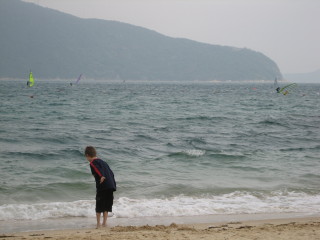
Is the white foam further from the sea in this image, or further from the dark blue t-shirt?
the dark blue t-shirt

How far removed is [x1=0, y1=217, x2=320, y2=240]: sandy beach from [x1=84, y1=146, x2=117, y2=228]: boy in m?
0.38

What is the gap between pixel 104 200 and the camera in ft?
24.6

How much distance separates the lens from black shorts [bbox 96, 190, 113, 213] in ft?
24.5

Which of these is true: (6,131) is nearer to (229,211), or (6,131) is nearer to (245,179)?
(245,179)

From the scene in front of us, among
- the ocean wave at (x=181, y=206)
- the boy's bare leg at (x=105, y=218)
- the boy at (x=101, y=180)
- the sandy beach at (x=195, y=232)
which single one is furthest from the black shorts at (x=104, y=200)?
the ocean wave at (x=181, y=206)

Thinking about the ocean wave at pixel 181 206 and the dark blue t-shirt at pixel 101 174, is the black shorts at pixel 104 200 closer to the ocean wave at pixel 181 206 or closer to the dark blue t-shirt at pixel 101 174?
the dark blue t-shirt at pixel 101 174

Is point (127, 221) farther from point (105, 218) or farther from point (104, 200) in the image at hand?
point (104, 200)

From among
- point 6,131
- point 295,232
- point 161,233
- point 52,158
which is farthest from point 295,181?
point 6,131

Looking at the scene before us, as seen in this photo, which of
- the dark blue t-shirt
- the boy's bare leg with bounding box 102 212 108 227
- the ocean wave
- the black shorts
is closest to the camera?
the dark blue t-shirt

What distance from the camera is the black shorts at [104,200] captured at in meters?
7.46

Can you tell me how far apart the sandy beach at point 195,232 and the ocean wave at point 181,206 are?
3.80ft

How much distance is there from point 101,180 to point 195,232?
165cm

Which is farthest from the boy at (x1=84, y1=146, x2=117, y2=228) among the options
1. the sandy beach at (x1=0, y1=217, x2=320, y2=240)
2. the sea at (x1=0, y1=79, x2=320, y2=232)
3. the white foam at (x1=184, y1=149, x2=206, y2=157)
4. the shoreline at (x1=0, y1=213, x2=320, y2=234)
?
the white foam at (x1=184, y1=149, x2=206, y2=157)

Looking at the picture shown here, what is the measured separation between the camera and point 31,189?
10.3 m
